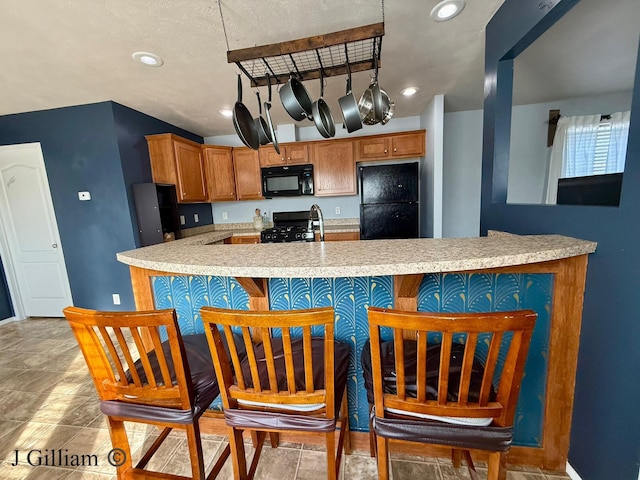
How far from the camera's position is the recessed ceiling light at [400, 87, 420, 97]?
270 centimetres

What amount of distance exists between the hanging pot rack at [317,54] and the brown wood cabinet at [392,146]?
151 centimetres

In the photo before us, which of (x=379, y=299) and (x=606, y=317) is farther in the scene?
(x=379, y=299)

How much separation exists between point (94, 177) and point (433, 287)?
3.50 meters

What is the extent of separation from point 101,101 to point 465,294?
145 inches

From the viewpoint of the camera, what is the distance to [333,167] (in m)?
3.56

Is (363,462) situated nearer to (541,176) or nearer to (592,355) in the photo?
(592,355)

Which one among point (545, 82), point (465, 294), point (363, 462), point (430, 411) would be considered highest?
point (545, 82)

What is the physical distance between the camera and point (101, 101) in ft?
8.74

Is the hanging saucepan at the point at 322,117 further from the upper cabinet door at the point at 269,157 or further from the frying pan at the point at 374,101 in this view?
the upper cabinet door at the point at 269,157

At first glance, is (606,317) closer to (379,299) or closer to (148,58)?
(379,299)

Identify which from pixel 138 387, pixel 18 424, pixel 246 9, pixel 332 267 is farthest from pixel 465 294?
pixel 18 424

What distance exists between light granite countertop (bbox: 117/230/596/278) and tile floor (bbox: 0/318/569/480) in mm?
1067

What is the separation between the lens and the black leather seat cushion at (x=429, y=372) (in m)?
0.86

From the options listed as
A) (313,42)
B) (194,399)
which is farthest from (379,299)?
(313,42)
